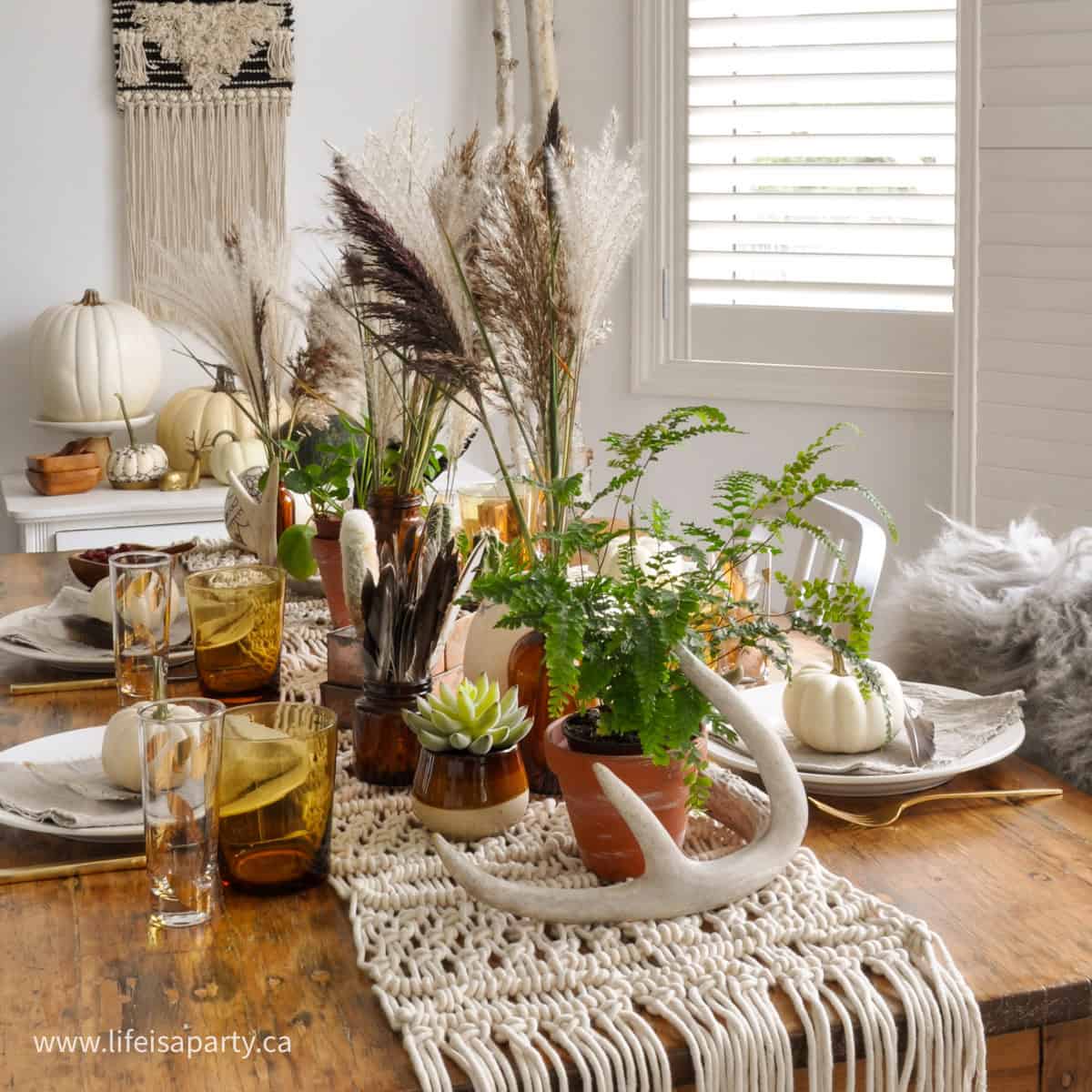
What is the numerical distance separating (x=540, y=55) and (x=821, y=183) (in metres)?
0.78

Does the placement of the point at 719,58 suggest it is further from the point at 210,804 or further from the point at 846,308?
the point at 210,804

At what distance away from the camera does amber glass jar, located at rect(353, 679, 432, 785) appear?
1306 mm

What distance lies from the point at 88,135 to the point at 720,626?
2.88 metres

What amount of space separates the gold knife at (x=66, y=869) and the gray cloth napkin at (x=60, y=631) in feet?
1.93

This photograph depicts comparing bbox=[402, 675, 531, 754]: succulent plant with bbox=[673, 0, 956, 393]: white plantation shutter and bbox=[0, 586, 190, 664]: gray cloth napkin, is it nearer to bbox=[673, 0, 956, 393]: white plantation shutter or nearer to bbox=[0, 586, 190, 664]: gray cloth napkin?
bbox=[0, 586, 190, 664]: gray cloth napkin

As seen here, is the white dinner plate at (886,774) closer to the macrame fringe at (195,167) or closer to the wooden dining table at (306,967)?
the wooden dining table at (306,967)

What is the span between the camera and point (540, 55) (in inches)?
140

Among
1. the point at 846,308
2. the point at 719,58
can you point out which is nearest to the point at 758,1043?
the point at 846,308

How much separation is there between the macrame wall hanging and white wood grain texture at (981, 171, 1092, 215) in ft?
5.41

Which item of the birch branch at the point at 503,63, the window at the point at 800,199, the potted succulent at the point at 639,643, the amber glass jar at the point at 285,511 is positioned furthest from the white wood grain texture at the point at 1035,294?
the potted succulent at the point at 639,643

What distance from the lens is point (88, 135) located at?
3447 mm

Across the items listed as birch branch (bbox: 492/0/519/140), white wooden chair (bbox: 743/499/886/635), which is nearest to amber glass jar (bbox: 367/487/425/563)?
white wooden chair (bbox: 743/499/886/635)

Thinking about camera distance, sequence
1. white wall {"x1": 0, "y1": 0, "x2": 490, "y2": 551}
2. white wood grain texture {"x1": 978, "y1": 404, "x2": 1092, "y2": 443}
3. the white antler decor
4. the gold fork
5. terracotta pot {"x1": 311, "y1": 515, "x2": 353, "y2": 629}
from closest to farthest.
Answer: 1. the white antler decor
2. the gold fork
3. terracotta pot {"x1": 311, "y1": 515, "x2": 353, "y2": 629}
4. white wood grain texture {"x1": 978, "y1": 404, "x2": 1092, "y2": 443}
5. white wall {"x1": 0, "y1": 0, "x2": 490, "y2": 551}

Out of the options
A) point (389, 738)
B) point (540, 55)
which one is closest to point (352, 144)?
point (540, 55)
